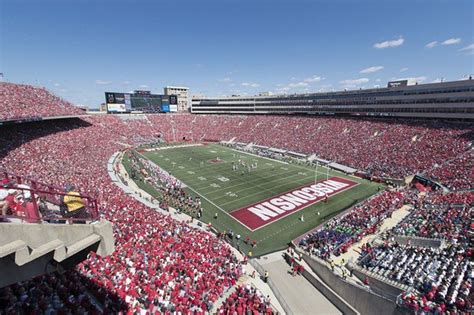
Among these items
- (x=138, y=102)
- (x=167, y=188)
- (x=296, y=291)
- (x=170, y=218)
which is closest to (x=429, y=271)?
(x=296, y=291)

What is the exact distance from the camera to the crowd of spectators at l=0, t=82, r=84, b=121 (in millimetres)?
31594

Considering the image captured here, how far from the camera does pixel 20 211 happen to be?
5.48m

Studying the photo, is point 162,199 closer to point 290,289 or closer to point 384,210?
point 290,289

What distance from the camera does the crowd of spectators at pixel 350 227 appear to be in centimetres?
1723

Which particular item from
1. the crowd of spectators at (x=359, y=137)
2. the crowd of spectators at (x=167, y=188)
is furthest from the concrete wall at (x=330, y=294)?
the crowd of spectators at (x=359, y=137)

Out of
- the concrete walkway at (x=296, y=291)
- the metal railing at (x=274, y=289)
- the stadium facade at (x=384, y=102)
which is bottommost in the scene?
the concrete walkway at (x=296, y=291)

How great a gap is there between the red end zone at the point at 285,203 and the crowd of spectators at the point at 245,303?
9110 mm

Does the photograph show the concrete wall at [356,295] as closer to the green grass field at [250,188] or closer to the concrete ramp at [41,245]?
the green grass field at [250,188]

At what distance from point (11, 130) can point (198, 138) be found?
152 ft

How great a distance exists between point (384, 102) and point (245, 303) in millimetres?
52449

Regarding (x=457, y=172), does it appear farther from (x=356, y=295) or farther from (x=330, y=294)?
(x=330, y=294)

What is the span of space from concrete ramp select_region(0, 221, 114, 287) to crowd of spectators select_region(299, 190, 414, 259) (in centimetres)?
1452

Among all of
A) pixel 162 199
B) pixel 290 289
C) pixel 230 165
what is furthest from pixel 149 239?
pixel 230 165

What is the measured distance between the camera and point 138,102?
75812 mm
